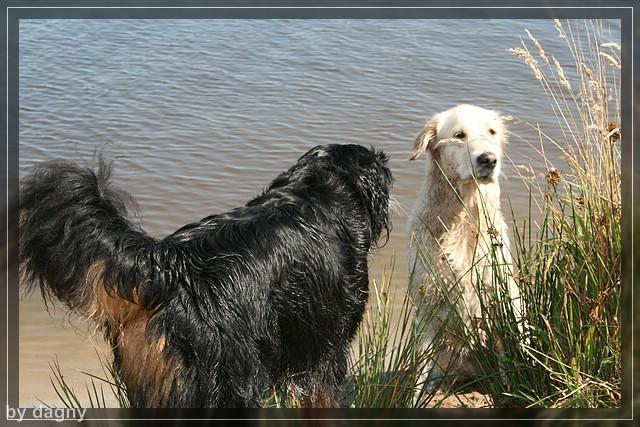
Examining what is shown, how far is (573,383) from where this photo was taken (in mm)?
3475

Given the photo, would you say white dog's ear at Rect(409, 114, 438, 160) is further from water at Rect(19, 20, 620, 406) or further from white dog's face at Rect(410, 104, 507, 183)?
water at Rect(19, 20, 620, 406)

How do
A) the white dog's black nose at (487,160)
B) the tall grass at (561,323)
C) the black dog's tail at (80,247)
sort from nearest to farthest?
the black dog's tail at (80,247)
the tall grass at (561,323)
the white dog's black nose at (487,160)

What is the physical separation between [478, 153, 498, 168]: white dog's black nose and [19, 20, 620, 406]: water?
5.85ft

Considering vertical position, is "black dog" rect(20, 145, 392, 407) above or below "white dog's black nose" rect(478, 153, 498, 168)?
below

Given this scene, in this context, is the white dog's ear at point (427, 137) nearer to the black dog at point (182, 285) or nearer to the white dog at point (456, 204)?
the white dog at point (456, 204)

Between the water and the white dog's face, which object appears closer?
the white dog's face

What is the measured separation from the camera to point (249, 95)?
6902 mm

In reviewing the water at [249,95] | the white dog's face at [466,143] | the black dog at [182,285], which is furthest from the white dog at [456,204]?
the water at [249,95]

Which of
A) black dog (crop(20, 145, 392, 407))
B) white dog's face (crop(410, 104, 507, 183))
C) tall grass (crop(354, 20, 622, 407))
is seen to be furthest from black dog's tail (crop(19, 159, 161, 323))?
white dog's face (crop(410, 104, 507, 183))

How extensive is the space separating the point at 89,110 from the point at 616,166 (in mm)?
4133

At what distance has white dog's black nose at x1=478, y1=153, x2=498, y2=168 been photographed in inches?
165

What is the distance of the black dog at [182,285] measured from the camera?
302cm

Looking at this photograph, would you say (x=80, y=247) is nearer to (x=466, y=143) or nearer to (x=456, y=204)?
(x=466, y=143)

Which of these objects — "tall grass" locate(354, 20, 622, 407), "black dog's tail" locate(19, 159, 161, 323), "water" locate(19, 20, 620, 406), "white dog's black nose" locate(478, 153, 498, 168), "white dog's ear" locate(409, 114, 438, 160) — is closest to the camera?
"black dog's tail" locate(19, 159, 161, 323)
